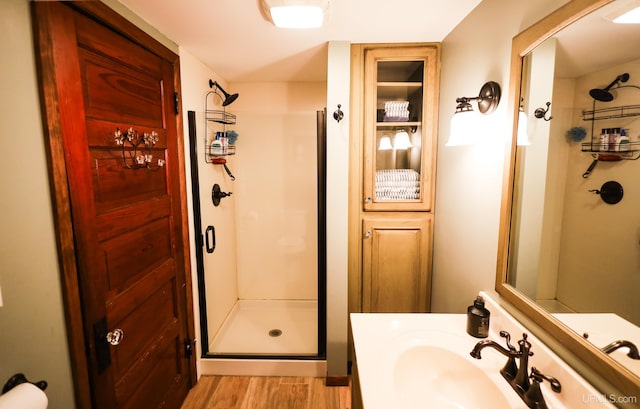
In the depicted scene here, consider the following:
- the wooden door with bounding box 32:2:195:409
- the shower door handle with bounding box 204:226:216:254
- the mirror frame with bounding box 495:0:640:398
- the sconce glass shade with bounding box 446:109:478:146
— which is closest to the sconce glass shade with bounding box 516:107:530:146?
the mirror frame with bounding box 495:0:640:398

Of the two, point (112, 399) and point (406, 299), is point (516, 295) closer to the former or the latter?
point (406, 299)

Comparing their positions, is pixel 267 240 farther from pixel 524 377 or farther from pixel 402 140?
pixel 524 377

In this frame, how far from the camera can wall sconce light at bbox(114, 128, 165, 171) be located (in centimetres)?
136

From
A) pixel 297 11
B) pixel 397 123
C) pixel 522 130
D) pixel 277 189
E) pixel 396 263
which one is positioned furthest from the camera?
pixel 277 189

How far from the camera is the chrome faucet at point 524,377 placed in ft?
2.83

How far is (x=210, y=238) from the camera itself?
234 cm

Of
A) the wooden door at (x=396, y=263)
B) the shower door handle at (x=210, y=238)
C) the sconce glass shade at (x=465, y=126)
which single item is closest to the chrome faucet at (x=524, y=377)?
the sconce glass shade at (x=465, y=126)

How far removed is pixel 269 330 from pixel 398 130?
7.01 ft

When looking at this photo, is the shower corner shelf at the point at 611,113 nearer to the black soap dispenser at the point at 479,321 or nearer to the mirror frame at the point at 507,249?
the mirror frame at the point at 507,249

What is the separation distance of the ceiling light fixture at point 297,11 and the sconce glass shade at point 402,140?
909mm

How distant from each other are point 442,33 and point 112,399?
→ 2.63 meters

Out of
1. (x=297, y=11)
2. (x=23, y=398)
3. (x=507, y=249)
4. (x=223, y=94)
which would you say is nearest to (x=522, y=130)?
(x=507, y=249)

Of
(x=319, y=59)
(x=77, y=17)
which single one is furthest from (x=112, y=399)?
(x=319, y=59)

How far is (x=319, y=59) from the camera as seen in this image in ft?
7.11
